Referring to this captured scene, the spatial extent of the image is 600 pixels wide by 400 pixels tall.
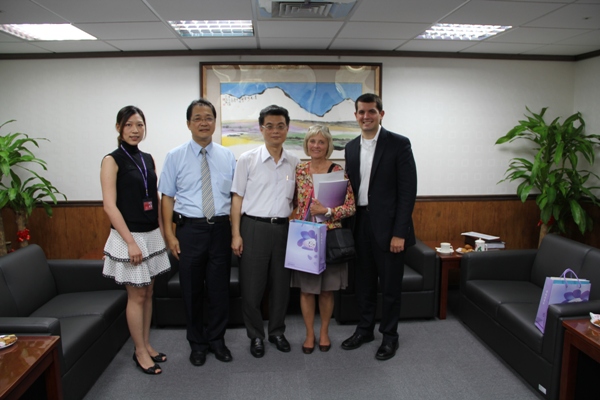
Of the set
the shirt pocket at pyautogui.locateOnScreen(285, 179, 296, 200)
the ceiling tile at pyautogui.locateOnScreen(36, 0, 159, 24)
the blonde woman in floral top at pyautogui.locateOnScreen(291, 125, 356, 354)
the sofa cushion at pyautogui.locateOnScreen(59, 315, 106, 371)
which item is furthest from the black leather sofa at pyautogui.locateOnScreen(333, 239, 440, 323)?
the ceiling tile at pyautogui.locateOnScreen(36, 0, 159, 24)

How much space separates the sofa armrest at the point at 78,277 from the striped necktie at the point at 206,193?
1.08 meters

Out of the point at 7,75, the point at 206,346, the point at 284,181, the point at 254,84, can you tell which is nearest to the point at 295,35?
the point at 254,84

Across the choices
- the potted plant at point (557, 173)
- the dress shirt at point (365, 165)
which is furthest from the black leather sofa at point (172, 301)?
the potted plant at point (557, 173)

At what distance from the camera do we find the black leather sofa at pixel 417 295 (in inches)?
123

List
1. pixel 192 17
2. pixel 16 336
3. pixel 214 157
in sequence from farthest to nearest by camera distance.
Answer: pixel 192 17 < pixel 214 157 < pixel 16 336

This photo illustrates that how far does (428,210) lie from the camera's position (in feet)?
13.3

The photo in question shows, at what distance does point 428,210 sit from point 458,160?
0.59 meters

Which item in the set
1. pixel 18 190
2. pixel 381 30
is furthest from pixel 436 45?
pixel 18 190

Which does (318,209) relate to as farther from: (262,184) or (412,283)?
(412,283)

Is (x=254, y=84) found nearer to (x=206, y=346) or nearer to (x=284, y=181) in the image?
(x=284, y=181)

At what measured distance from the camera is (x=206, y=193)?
7.96ft

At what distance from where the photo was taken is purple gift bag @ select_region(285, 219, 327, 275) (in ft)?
7.75

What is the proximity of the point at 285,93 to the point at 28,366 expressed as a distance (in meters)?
2.95

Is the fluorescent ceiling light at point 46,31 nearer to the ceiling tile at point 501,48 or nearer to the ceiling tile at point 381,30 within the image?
the ceiling tile at point 381,30
